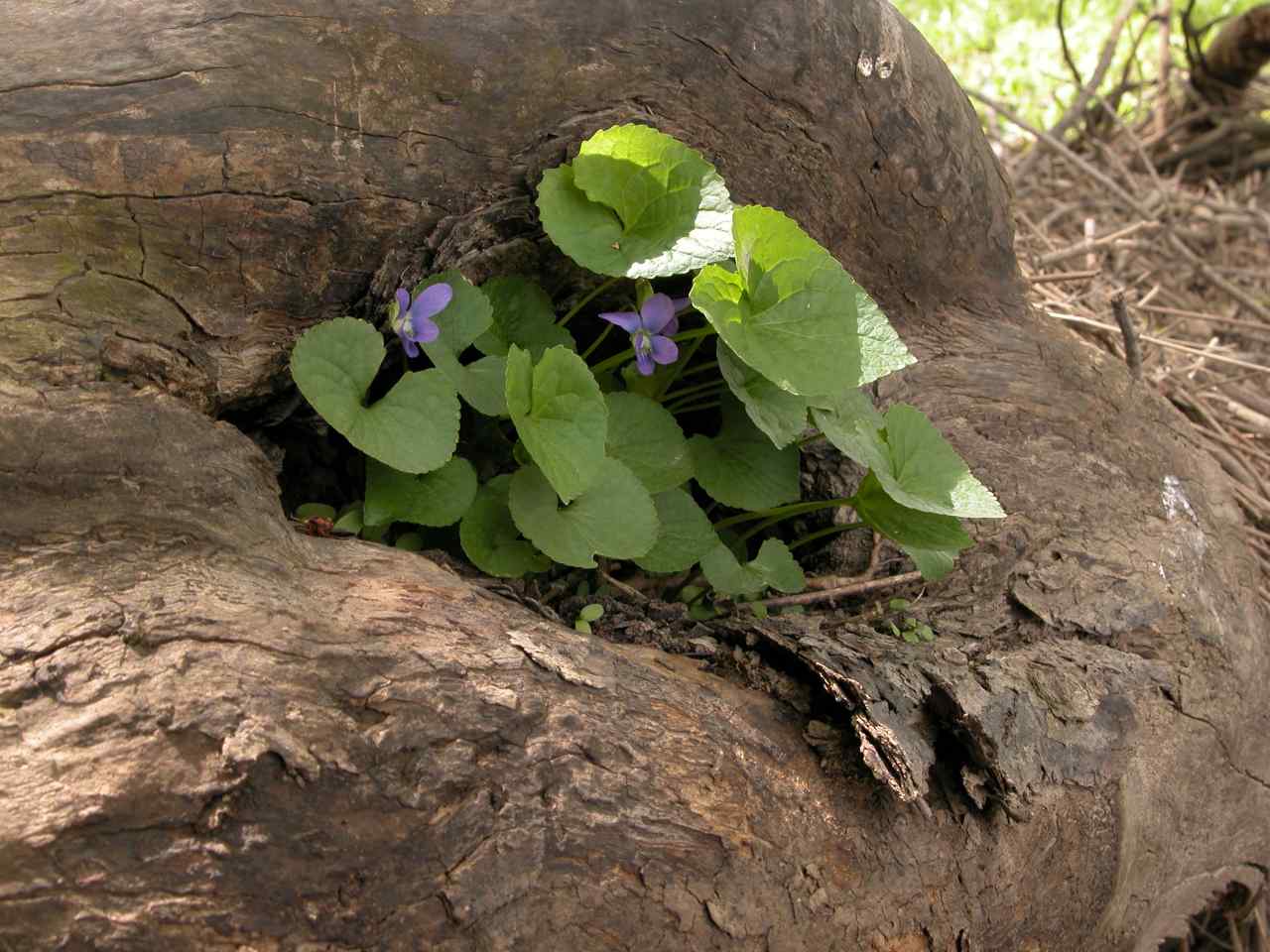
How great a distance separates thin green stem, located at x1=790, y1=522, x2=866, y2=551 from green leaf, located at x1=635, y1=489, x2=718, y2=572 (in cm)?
23

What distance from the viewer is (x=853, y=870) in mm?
1476

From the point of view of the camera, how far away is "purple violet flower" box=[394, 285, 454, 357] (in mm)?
1605

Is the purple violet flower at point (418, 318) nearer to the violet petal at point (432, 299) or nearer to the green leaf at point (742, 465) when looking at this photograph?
the violet petal at point (432, 299)

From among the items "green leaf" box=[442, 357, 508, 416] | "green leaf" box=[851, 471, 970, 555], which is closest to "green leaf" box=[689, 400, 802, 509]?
"green leaf" box=[851, 471, 970, 555]

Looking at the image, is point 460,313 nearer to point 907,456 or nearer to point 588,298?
point 588,298

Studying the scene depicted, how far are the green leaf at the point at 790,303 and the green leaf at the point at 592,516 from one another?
→ 0.27m

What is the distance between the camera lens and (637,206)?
1729mm

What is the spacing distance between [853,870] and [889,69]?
1414mm

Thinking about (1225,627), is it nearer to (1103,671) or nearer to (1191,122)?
(1103,671)

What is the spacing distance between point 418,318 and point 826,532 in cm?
77

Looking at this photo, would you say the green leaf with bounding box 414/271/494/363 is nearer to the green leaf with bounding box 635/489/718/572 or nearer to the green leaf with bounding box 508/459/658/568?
the green leaf with bounding box 508/459/658/568

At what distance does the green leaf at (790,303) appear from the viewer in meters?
1.63

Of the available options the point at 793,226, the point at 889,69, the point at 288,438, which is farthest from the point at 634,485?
the point at 889,69

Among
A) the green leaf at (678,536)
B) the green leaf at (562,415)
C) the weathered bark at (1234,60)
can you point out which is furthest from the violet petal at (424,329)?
the weathered bark at (1234,60)
